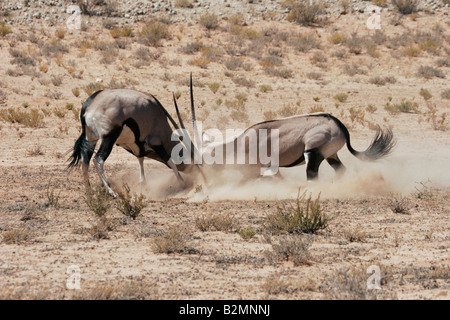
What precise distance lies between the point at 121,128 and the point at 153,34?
68.7ft

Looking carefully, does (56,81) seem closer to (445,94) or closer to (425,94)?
(425,94)

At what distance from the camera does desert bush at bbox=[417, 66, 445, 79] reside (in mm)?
27922

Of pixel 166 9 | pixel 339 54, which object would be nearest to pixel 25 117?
pixel 339 54

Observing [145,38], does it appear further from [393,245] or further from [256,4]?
[393,245]

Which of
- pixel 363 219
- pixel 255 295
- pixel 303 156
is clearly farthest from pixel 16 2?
pixel 255 295

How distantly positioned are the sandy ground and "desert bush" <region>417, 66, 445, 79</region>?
12.7ft

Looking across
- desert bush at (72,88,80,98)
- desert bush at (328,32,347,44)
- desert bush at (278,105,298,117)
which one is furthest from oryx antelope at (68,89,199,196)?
desert bush at (328,32,347,44)

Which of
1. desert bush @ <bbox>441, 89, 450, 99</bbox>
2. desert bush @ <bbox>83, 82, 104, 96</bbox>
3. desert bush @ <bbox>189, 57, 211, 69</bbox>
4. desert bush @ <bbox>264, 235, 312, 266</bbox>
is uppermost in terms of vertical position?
desert bush @ <bbox>264, 235, 312, 266</bbox>

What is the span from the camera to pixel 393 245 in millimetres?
7934

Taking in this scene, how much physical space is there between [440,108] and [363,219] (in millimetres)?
14469

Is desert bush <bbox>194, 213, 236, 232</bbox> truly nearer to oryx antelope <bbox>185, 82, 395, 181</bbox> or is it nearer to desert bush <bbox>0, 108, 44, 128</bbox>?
oryx antelope <bbox>185, 82, 395, 181</bbox>

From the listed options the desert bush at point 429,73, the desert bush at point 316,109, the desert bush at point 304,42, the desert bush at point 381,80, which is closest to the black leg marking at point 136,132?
the desert bush at point 316,109

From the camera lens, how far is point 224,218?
8.86m

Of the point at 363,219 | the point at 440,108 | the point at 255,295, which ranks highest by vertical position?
the point at 255,295
